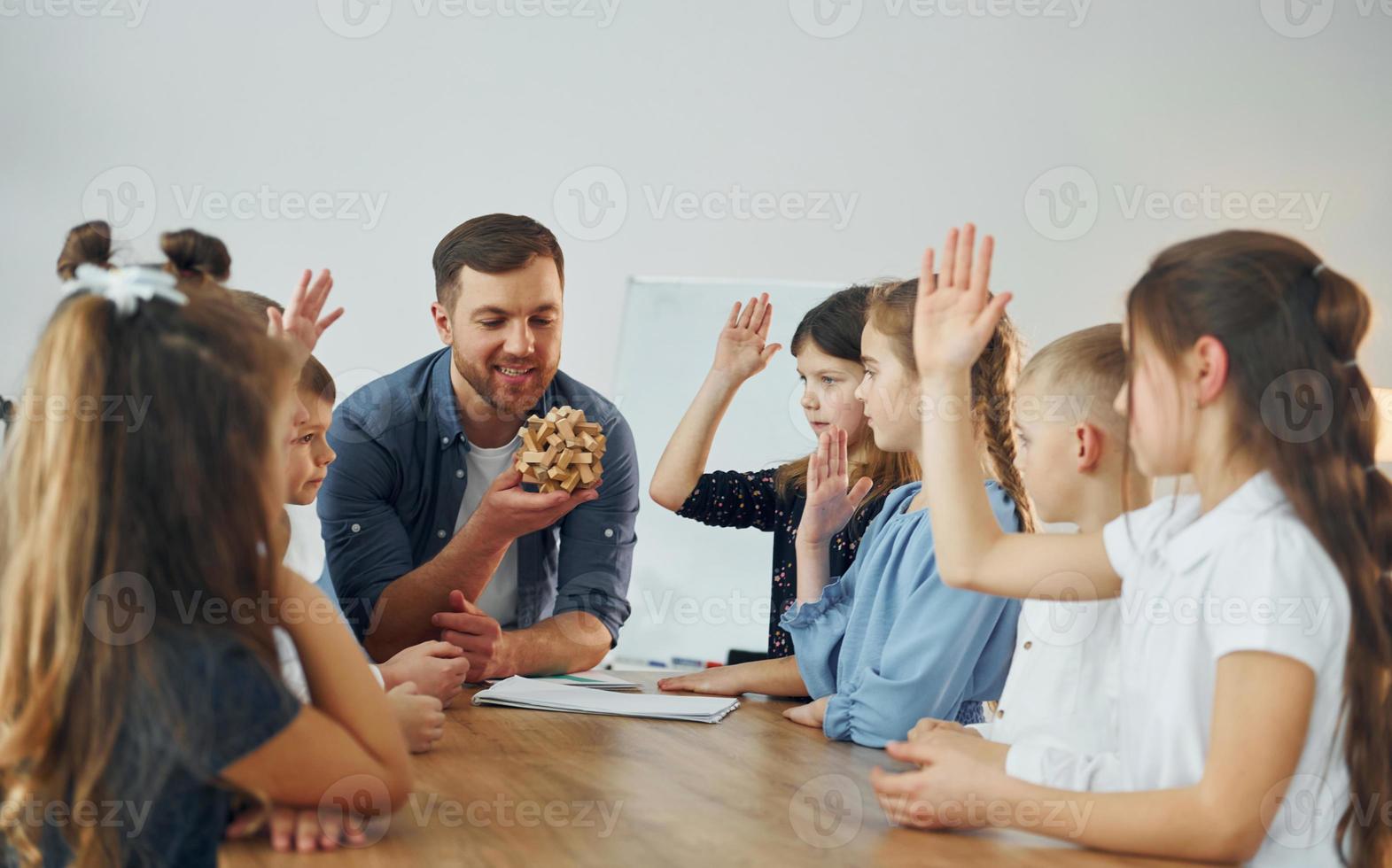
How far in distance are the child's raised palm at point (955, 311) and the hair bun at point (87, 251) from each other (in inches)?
29.2

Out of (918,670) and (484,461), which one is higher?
(484,461)

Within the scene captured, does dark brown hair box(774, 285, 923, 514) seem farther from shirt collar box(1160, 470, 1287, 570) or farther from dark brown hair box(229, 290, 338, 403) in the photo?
shirt collar box(1160, 470, 1287, 570)

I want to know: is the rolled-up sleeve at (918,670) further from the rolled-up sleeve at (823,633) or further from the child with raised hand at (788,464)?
the child with raised hand at (788,464)

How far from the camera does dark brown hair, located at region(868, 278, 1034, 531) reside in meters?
1.76

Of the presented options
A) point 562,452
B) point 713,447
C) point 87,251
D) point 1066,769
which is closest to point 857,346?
point 562,452

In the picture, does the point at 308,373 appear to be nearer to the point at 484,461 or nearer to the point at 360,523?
the point at 360,523

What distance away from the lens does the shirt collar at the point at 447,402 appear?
2.35 m

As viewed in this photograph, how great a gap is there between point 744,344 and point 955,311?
1272 millimetres

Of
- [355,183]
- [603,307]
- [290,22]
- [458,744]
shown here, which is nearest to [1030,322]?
[603,307]

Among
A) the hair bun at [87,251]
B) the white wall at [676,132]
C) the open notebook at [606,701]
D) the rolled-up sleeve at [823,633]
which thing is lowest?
the open notebook at [606,701]

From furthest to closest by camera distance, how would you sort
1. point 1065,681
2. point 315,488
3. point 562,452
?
point 562,452 → point 315,488 → point 1065,681

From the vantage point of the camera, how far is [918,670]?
4.87ft

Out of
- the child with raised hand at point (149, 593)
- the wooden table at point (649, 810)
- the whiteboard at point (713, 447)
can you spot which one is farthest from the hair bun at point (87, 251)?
the whiteboard at point (713, 447)

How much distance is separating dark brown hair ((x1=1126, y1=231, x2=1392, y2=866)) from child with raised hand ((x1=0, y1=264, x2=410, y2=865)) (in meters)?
0.76
